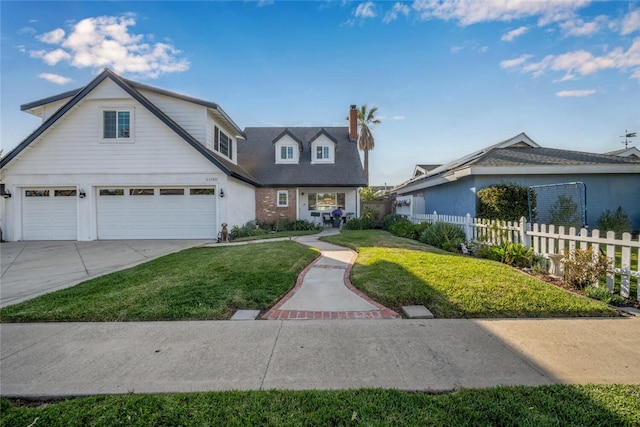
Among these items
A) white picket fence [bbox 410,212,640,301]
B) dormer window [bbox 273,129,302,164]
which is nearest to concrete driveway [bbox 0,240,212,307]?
dormer window [bbox 273,129,302,164]

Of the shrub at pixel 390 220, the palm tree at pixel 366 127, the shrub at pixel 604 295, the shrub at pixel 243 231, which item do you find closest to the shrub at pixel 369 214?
the shrub at pixel 390 220

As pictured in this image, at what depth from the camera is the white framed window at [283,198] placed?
59.1ft

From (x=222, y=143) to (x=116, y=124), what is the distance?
15.7ft

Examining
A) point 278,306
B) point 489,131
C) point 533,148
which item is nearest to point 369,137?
point 489,131

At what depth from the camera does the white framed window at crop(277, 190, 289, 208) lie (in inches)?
709

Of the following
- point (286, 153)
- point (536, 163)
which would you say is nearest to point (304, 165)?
point (286, 153)

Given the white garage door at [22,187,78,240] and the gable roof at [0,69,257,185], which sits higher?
the gable roof at [0,69,257,185]

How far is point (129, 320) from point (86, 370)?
1.43m

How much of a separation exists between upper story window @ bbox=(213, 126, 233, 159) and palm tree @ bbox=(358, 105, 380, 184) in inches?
601

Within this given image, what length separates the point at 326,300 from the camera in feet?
16.6

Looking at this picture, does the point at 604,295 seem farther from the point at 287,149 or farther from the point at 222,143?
the point at 287,149

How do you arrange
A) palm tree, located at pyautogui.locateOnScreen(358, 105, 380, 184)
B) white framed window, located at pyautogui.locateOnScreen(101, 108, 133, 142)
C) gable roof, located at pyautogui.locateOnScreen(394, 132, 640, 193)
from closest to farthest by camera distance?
gable roof, located at pyautogui.locateOnScreen(394, 132, 640, 193) → white framed window, located at pyautogui.locateOnScreen(101, 108, 133, 142) → palm tree, located at pyautogui.locateOnScreen(358, 105, 380, 184)

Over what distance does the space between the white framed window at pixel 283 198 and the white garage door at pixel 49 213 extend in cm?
982

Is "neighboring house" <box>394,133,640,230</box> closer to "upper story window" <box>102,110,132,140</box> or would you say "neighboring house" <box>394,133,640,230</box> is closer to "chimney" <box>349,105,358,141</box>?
"chimney" <box>349,105,358,141</box>
